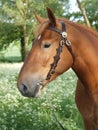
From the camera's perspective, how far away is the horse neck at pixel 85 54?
414cm

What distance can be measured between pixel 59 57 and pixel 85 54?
1.18 feet

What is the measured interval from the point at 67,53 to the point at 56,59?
0.52 feet

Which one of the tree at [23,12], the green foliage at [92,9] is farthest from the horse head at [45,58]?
the green foliage at [92,9]

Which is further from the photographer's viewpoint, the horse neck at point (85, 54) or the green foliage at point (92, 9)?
the green foliage at point (92, 9)

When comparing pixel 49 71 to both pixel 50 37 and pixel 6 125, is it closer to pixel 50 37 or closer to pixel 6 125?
pixel 50 37

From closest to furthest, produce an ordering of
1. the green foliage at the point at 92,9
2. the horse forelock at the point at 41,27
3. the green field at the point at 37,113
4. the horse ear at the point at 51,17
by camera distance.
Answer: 1. the horse ear at the point at 51,17
2. the horse forelock at the point at 41,27
3. the green field at the point at 37,113
4. the green foliage at the point at 92,9

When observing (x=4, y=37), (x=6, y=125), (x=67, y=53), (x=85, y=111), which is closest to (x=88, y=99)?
(x=85, y=111)

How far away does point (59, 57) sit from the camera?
3.96 meters

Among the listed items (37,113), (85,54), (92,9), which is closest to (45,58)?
(85,54)

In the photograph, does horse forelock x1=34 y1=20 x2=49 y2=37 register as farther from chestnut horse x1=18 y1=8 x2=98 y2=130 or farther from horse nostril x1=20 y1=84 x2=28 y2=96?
horse nostril x1=20 y1=84 x2=28 y2=96

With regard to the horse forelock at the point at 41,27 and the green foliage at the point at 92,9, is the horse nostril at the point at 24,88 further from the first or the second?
the green foliage at the point at 92,9

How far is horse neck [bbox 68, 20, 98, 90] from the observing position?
13.6ft

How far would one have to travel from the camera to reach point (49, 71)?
399cm

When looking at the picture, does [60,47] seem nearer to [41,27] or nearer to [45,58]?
[45,58]
